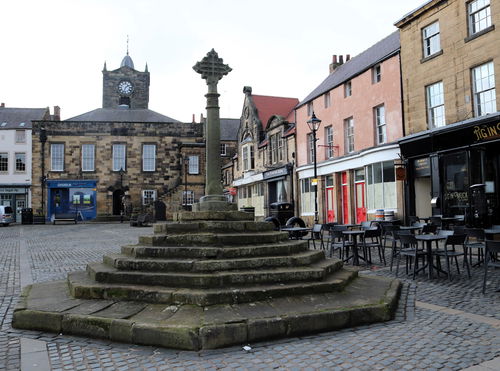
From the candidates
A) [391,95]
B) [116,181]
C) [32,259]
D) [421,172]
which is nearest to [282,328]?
[32,259]

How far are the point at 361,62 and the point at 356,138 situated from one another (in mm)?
4403

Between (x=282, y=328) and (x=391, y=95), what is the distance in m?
15.3

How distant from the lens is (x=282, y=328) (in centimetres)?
453

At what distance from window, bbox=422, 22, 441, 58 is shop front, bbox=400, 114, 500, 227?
326 cm

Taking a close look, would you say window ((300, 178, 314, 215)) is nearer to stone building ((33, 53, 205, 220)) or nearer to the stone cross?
the stone cross

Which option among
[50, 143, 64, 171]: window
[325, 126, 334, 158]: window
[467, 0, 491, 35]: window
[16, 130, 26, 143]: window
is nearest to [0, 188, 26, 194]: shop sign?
[50, 143, 64, 171]: window

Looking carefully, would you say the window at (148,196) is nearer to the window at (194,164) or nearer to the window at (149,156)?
the window at (149,156)

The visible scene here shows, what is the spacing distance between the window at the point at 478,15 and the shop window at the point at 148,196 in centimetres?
3326

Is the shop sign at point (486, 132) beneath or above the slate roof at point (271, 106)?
beneath

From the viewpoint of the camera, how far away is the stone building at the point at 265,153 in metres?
26.6

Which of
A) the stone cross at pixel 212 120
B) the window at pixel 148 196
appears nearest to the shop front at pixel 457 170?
the stone cross at pixel 212 120

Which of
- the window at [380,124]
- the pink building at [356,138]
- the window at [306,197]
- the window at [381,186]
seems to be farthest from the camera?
the window at [306,197]

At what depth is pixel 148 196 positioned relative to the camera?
136ft

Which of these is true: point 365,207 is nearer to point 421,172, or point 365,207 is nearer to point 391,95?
point 421,172
